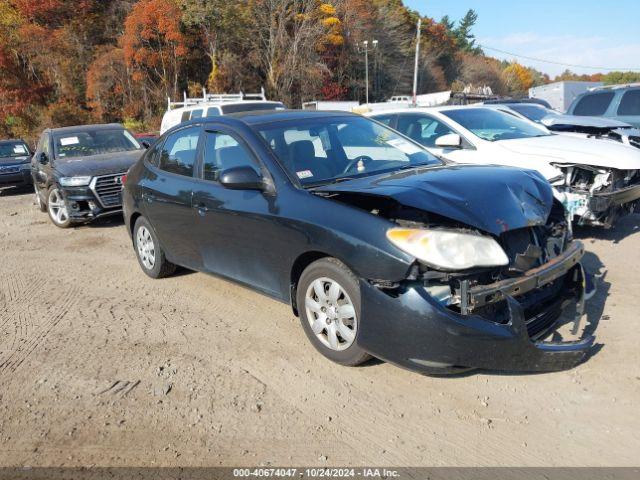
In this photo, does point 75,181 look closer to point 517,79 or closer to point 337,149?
Result: point 337,149

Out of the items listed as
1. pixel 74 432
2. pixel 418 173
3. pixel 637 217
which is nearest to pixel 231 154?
pixel 418 173

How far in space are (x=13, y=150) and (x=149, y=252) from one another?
12642 millimetres

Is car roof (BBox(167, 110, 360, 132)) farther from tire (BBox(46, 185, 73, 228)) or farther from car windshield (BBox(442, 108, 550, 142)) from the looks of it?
tire (BBox(46, 185, 73, 228))

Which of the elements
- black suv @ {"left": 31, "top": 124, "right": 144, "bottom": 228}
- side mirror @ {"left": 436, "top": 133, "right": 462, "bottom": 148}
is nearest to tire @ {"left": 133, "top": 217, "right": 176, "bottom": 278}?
black suv @ {"left": 31, "top": 124, "right": 144, "bottom": 228}

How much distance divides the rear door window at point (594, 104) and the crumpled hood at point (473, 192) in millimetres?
8906

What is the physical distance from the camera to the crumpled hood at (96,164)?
29.5 ft

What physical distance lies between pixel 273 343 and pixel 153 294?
1.90 m

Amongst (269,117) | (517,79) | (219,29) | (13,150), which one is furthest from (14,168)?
(517,79)

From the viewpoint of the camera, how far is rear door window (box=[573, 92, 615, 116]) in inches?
453

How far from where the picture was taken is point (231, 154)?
4.47 meters

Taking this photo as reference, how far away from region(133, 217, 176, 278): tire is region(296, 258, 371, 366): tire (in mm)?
2381

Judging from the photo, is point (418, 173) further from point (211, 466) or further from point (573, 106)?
point (573, 106)

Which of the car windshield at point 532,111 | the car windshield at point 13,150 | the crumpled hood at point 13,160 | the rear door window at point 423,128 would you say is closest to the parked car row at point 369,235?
the rear door window at point 423,128

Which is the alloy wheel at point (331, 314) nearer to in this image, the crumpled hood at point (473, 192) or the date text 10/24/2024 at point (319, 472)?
the crumpled hood at point (473, 192)
